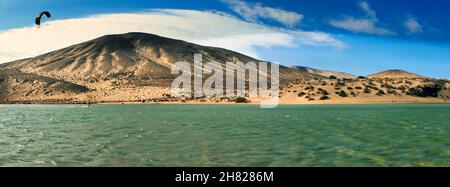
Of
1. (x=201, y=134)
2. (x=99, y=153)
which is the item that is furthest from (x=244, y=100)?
(x=99, y=153)

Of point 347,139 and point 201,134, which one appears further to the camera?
point 201,134

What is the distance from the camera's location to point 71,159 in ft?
67.3

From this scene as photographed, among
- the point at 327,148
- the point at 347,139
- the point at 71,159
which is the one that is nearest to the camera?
the point at 71,159

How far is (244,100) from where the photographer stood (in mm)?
136250
